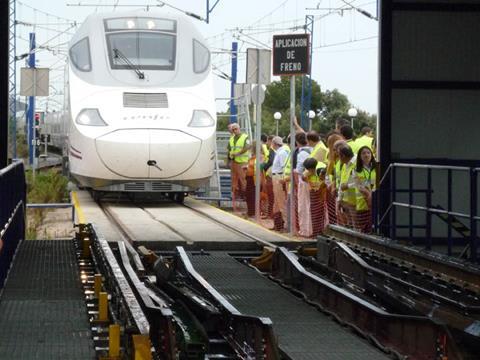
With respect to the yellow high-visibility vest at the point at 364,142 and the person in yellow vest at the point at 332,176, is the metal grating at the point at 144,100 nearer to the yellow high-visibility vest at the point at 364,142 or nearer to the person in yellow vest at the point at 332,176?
the person in yellow vest at the point at 332,176

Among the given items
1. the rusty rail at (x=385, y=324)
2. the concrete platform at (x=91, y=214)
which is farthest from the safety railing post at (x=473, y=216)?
the concrete platform at (x=91, y=214)

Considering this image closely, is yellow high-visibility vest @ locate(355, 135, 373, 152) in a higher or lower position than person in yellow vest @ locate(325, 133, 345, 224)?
higher

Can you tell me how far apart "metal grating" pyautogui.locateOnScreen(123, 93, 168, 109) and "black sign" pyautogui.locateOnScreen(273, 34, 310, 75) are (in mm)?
4964

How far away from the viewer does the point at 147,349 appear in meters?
7.65

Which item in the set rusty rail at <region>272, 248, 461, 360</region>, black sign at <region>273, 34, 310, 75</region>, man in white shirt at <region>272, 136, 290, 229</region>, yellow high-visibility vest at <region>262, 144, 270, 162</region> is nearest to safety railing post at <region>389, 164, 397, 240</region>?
rusty rail at <region>272, 248, 461, 360</region>

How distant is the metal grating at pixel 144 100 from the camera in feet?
80.0

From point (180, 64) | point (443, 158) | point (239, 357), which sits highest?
point (180, 64)

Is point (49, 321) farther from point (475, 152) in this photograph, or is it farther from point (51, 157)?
point (51, 157)

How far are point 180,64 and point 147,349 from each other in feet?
59.6

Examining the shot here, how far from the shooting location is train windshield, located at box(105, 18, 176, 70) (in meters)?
25.3

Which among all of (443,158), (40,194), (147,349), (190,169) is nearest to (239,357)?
(147,349)

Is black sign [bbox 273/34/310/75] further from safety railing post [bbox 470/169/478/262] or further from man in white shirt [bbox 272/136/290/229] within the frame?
safety railing post [bbox 470/169/478/262]

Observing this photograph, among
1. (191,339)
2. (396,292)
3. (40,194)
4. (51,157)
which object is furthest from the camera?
(51,157)

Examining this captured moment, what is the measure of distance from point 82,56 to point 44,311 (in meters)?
15.5
